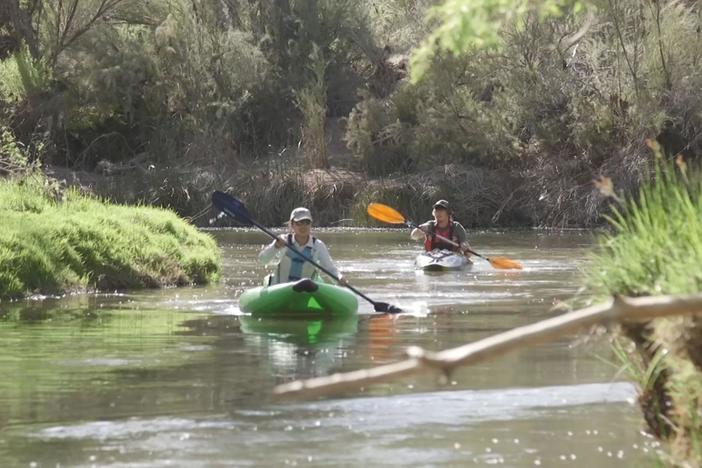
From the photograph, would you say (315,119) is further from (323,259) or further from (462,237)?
(323,259)

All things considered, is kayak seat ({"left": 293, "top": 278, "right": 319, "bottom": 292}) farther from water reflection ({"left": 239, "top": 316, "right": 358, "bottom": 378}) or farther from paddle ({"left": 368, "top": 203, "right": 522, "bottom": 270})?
paddle ({"left": 368, "top": 203, "right": 522, "bottom": 270})

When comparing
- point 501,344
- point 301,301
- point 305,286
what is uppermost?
point 501,344

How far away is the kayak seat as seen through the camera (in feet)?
49.1

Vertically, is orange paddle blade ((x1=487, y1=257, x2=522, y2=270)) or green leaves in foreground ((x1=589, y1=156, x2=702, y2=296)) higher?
green leaves in foreground ((x1=589, y1=156, x2=702, y2=296))

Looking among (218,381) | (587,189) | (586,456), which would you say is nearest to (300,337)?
(218,381)

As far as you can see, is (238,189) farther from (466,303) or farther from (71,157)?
(466,303)

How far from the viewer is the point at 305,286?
14969 mm

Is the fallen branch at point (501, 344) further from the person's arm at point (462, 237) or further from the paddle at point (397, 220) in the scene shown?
the person's arm at point (462, 237)

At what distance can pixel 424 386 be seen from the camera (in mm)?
10172

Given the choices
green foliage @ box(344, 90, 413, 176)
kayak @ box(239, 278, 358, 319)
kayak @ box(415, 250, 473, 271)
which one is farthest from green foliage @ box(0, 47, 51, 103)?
kayak @ box(239, 278, 358, 319)

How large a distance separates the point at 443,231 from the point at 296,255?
6.58 m

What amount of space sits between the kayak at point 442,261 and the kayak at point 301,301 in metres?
5.95

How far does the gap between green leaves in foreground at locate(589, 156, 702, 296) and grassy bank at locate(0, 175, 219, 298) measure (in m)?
9.76

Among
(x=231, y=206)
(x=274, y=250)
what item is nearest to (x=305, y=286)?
(x=274, y=250)
